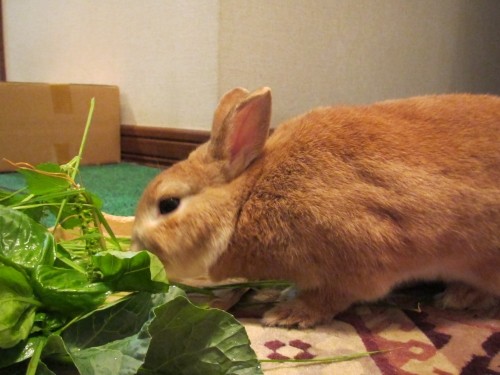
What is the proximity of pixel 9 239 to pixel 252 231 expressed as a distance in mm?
403

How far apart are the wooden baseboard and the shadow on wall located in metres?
1.58

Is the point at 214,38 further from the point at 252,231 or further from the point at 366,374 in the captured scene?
the point at 366,374


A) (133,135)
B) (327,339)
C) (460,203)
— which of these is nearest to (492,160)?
(460,203)

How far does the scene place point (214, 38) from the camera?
2.04 metres

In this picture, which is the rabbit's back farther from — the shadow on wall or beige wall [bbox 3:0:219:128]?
the shadow on wall

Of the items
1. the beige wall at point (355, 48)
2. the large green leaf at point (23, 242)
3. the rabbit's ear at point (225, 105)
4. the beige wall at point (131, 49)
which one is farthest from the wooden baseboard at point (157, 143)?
the large green leaf at point (23, 242)

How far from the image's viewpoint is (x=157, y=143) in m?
2.49

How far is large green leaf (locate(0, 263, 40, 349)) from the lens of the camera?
0.63 meters

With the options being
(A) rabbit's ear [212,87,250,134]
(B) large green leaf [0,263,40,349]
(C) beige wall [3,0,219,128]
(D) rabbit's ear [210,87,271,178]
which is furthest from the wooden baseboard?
(B) large green leaf [0,263,40,349]

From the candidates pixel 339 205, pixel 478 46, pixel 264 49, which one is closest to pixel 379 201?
pixel 339 205

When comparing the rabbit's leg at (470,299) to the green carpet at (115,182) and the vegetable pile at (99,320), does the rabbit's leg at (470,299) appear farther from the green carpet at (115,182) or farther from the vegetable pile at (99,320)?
the green carpet at (115,182)

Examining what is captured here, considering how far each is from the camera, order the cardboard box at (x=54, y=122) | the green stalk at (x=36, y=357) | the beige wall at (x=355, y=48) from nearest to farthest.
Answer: the green stalk at (x=36, y=357)
the beige wall at (x=355, y=48)
the cardboard box at (x=54, y=122)

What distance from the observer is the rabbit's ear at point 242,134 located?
0.95 m

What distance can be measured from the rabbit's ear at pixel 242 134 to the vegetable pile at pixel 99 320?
0.99 ft
